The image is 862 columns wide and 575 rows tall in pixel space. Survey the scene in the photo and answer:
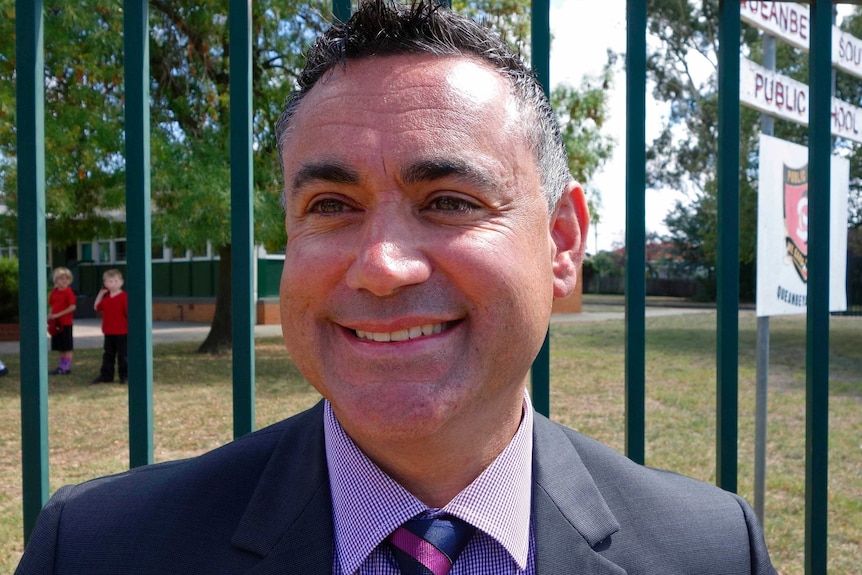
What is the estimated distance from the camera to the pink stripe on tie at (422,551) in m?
1.37

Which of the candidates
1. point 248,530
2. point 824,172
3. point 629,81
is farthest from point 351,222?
Result: point 824,172

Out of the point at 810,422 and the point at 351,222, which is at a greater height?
the point at 351,222

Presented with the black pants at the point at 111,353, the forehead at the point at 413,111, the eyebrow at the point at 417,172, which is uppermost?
the forehead at the point at 413,111

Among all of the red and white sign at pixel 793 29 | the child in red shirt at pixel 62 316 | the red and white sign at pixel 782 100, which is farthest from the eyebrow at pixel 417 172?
the child in red shirt at pixel 62 316

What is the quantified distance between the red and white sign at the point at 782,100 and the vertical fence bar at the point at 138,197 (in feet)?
7.75

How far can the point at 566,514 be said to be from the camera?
152 cm

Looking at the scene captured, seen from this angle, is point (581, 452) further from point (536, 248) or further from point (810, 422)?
point (810, 422)

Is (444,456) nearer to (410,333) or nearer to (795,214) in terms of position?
(410,333)

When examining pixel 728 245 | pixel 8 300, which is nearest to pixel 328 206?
pixel 728 245

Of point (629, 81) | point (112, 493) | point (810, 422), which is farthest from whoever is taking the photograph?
point (810, 422)

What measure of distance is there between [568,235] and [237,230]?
801 mm

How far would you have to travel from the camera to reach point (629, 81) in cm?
199

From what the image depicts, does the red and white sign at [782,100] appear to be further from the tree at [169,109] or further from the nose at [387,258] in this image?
the tree at [169,109]

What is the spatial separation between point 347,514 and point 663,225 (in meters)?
46.6
